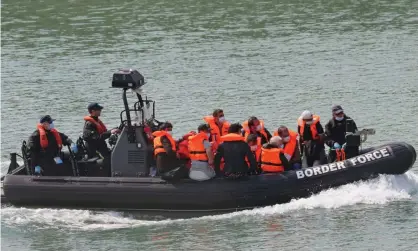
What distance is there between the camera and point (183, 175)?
15758 millimetres

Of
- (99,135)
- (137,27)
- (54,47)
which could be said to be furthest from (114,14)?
(99,135)

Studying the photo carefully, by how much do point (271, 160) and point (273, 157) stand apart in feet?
0.16

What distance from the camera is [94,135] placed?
16.6 metres

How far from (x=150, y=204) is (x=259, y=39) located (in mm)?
14445

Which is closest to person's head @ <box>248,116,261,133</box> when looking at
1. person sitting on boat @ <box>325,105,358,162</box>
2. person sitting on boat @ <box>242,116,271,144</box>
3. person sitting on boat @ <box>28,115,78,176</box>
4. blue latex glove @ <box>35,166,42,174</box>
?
person sitting on boat @ <box>242,116,271,144</box>

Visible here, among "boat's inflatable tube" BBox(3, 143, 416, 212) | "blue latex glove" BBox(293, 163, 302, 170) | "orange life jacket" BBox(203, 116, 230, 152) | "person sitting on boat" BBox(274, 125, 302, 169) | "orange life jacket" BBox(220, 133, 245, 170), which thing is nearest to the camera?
"orange life jacket" BBox(220, 133, 245, 170)

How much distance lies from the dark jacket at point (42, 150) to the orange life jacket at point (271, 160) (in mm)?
2891

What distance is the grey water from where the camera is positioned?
15.4 m

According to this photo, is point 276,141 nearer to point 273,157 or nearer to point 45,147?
point 273,157

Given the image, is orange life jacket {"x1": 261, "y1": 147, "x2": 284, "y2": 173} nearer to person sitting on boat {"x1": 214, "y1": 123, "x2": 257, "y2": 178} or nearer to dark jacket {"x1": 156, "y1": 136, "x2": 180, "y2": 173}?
person sitting on boat {"x1": 214, "y1": 123, "x2": 257, "y2": 178}

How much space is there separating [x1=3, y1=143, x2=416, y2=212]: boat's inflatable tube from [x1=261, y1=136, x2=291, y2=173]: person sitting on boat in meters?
0.13

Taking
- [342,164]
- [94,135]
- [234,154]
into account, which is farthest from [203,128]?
[342,164]

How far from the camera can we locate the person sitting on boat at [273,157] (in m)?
15.6

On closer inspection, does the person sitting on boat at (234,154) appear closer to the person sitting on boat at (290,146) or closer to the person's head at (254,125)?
the person sitting on boat at (290,146)
